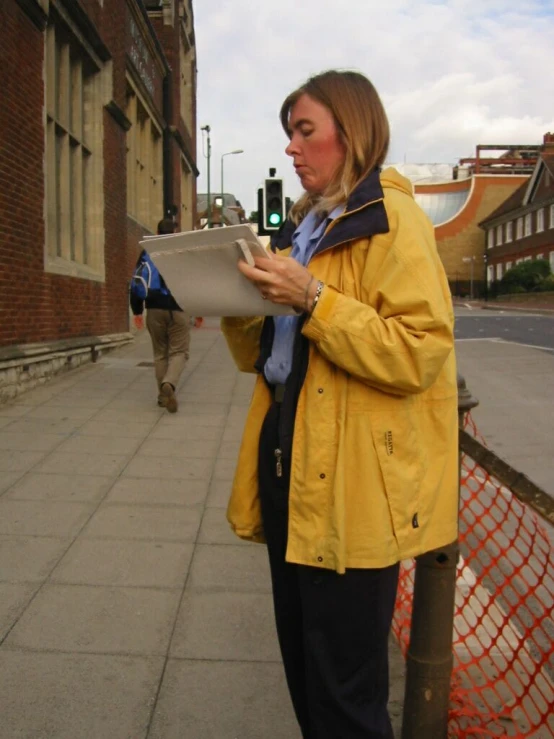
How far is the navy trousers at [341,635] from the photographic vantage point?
1737 mm

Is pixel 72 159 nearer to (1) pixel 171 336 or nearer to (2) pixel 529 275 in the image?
(1) pixel 171 336

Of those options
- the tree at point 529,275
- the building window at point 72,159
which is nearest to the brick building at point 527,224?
the tree at point 529,275

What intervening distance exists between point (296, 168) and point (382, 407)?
64 cm

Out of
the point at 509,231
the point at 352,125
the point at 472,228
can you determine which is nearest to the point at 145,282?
the point at 352,125

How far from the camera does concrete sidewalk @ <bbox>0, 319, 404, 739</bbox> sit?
8.72 feet

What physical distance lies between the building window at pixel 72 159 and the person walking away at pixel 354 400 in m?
8.19

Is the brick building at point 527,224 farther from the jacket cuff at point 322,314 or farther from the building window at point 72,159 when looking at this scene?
the jacket cuff at point 322,314

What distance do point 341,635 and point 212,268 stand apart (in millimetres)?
909

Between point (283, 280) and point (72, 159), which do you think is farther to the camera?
point (72, 159)

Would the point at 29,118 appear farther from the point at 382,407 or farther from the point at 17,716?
the point at 382,407

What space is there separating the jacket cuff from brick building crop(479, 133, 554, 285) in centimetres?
5201

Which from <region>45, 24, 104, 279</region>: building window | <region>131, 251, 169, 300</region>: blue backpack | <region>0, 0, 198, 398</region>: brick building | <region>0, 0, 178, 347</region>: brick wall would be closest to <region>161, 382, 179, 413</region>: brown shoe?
<region>131, 251, 169, 300</region>: blue backpack

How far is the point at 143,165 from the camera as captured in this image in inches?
701

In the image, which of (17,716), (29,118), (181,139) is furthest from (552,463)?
(181,139)
